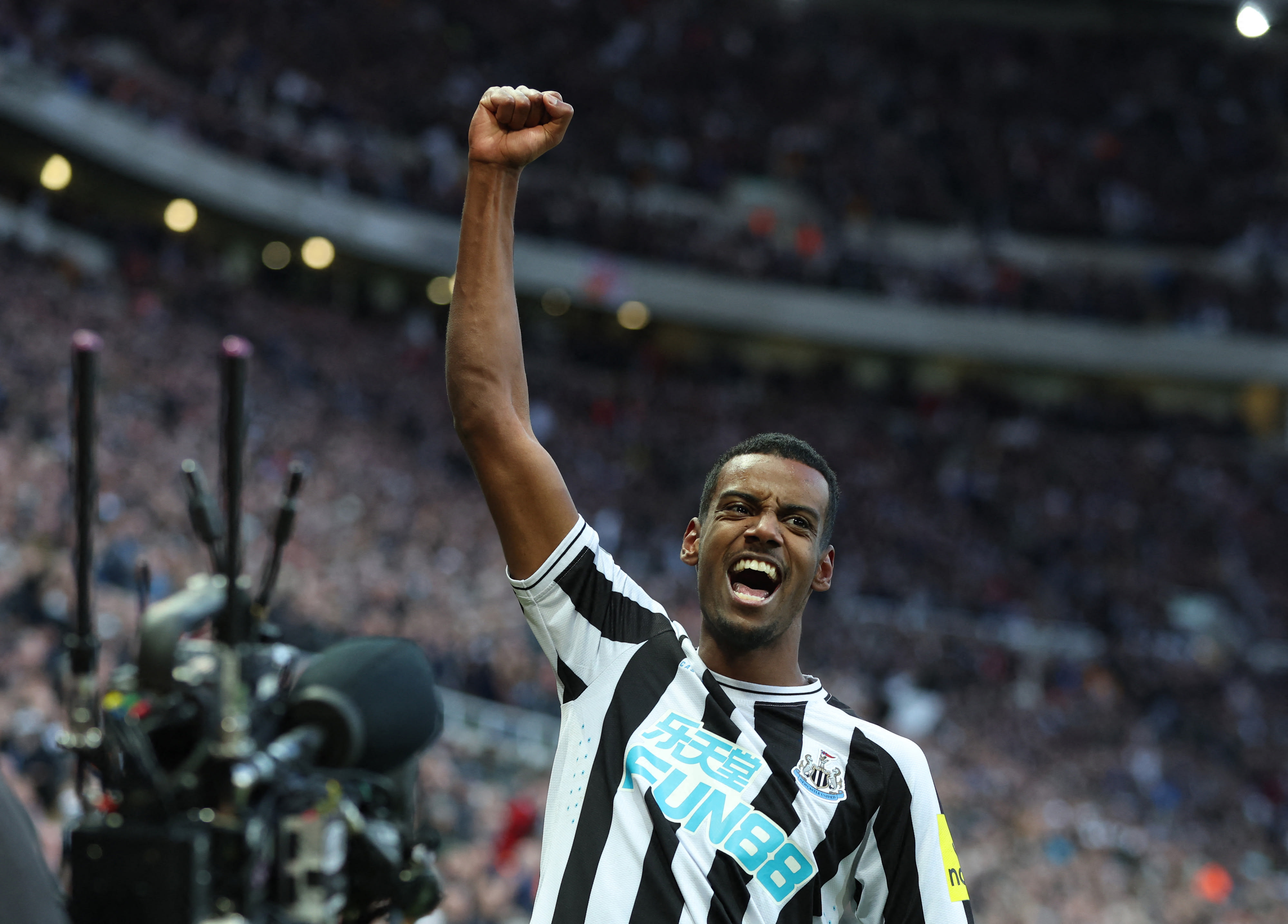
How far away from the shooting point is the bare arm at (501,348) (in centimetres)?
205

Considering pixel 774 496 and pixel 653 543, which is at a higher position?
pixel 774 496

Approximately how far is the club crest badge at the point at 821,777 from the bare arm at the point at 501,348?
1.86 feet

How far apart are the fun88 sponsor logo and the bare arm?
0.37m

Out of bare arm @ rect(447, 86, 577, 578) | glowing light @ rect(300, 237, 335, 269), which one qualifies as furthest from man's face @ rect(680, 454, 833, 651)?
glowing light @ rect(300, 237, 335, 269)

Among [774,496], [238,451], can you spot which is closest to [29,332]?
[238,451]

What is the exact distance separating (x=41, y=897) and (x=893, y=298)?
2245 cm

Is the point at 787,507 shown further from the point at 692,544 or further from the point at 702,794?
the point at 702,794

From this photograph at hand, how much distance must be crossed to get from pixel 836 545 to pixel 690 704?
18.1 m

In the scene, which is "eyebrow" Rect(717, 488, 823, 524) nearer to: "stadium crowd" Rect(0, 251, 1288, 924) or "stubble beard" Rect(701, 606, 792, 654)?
"stubble beard" Rect(701, 606, 792, 654)

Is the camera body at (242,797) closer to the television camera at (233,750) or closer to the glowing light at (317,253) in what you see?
the television camera at (233,750)

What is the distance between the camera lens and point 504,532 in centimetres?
207

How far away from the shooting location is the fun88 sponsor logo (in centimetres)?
194

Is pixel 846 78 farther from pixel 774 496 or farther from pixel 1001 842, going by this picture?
pixel 774 496

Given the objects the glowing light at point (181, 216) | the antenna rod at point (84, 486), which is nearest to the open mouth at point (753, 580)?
the antenna rod at point (84, 486)
